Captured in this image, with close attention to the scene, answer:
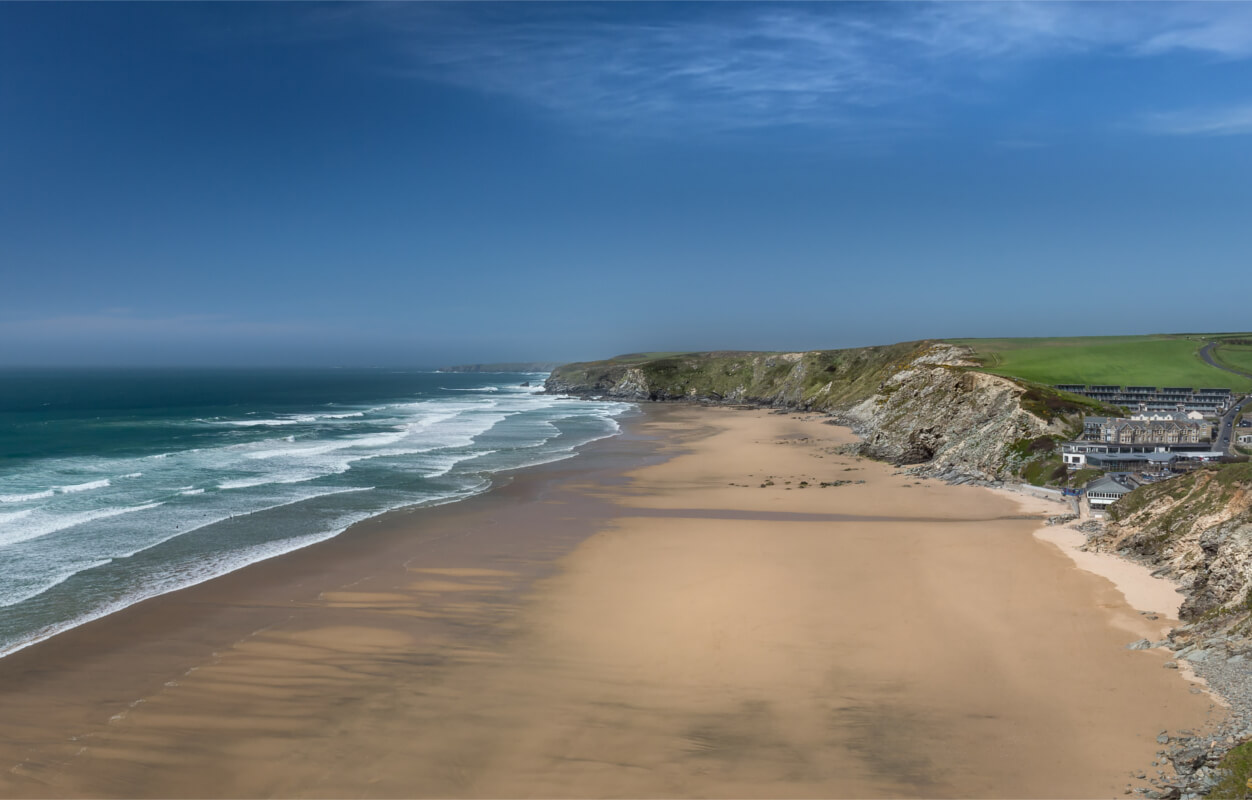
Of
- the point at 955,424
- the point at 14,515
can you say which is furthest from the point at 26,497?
the point at 955,424

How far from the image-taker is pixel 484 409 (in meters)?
116

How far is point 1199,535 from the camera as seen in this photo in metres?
25.2

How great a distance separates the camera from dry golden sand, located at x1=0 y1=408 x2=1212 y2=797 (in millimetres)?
13742

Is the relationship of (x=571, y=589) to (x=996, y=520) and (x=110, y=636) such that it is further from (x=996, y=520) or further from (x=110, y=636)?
(x=996, y=520)

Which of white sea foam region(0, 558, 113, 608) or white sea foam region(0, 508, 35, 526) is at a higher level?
white sea foam region(0, 508, 35, 526)

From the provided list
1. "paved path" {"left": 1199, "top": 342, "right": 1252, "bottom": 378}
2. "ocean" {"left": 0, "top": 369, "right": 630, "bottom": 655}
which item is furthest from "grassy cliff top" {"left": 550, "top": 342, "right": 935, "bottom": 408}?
"ocean" {"left": 0, "top": 369, "right": 630, "bottom": 655}

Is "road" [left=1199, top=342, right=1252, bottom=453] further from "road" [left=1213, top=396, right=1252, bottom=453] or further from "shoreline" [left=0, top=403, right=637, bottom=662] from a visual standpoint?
"shoreline" [left=0, top=403, right=637, bottom=662]

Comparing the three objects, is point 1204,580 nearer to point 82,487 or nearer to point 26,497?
point 26,497

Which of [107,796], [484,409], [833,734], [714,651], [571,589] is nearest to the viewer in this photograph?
[107,796]

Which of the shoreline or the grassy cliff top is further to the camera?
the grassy cliff top

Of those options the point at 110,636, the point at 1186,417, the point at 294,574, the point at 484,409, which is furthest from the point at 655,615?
the point at 484,409

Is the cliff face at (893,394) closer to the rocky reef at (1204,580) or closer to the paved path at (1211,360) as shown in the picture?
the rocky reef at (1204,580)

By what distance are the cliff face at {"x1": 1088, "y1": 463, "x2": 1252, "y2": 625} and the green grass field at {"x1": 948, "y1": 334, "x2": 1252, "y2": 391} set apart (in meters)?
39.1

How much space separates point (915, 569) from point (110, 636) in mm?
27921
